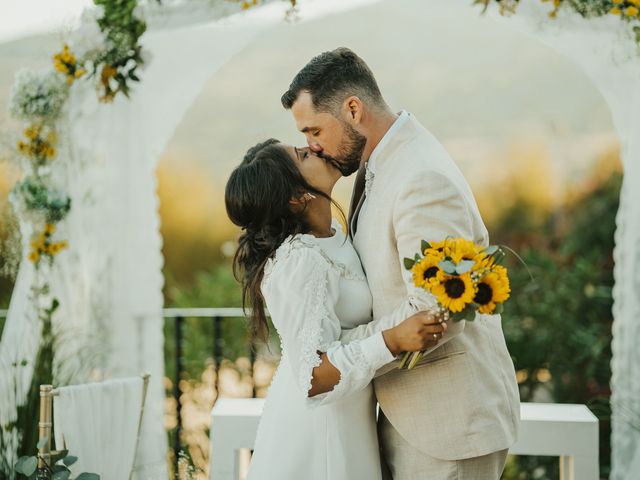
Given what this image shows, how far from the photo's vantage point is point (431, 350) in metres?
2.12

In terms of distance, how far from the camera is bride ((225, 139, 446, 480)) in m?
2.10

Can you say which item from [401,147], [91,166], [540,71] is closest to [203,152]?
[540,71]

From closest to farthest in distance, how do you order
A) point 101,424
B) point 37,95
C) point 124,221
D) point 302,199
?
point 302,199, point 101,424, point 37,95, point 124,221

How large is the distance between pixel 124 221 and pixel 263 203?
1755 millimetres

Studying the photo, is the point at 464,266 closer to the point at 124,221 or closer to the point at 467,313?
the point at 467,313

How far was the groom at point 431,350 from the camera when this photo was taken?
6.85 ft

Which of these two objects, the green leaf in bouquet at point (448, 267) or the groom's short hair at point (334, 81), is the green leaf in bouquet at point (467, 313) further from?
the groom's short hair at point (334, 81)

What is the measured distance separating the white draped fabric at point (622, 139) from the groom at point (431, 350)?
1.24 m

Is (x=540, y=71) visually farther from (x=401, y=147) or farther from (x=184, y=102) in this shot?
(x=401, y=147)

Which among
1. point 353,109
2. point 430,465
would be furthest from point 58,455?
point 353,109

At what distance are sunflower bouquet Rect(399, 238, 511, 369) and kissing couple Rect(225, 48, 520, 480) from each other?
113mm

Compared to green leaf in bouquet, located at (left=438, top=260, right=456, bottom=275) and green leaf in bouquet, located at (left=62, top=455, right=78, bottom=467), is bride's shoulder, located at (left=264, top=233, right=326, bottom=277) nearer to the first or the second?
green leaf in bouquet, located at (left=438, top=260, right=456, bottom=275)

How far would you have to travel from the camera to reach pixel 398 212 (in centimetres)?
212

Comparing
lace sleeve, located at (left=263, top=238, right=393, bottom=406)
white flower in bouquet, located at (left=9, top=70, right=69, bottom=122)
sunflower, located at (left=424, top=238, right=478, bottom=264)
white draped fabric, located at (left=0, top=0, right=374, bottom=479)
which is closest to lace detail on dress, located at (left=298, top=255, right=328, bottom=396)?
lace sleeve, located at (left=263, top=238, right=393, bottom=406)
